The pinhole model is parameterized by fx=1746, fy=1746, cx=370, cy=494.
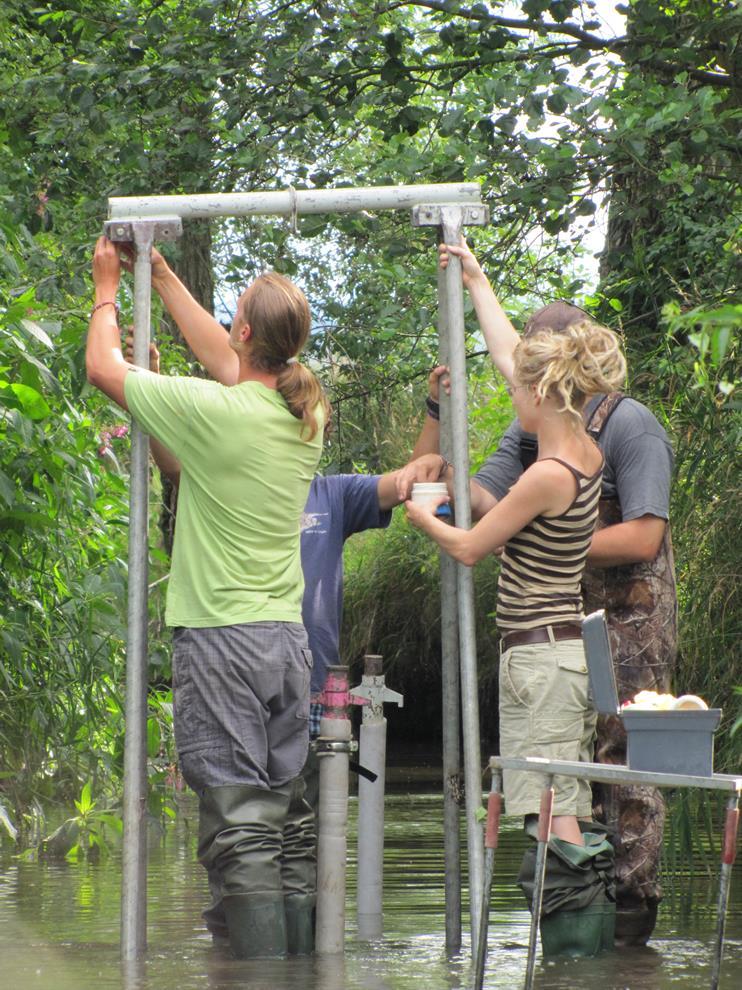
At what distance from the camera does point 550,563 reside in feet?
15.3

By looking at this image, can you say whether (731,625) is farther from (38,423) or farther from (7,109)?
(7,109)

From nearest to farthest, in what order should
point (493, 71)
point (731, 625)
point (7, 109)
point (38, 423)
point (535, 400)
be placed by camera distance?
point (535, 400) → point (38, 423) → point (731, 625) → point (493, 71) → point (7, 109)

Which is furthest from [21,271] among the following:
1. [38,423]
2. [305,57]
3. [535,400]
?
[535,400]

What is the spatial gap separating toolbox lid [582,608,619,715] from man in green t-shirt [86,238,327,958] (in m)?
1.29

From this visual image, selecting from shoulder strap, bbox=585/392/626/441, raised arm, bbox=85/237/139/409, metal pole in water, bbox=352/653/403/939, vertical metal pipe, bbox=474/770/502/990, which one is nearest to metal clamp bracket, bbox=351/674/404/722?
metal pole in water, bbox=352/653/403/939

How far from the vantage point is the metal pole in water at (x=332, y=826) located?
15.7 feet

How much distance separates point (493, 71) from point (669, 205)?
1013 mm

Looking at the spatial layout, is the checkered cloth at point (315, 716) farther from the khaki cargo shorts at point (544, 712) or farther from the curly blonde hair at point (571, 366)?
the curly blonde hair at point (571, 366)

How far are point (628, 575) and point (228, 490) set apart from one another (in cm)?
123

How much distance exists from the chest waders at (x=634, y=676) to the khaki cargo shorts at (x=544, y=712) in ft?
1.23

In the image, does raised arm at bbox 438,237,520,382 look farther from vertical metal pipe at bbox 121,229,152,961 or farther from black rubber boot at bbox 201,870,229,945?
black rubber boot at bbox 201,870,229,945

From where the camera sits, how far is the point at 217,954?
15.9 ft

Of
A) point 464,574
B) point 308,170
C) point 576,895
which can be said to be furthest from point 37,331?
point 308,170

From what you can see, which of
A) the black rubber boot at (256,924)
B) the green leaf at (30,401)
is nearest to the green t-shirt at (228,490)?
the black rubber boot at (256,924)
